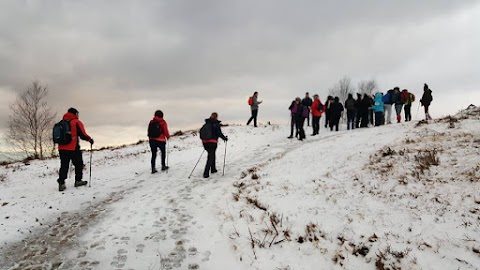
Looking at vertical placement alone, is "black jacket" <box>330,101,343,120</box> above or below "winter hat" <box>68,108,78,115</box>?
above

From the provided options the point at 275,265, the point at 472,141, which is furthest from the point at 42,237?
the point at 472,141

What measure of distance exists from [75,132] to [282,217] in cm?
745

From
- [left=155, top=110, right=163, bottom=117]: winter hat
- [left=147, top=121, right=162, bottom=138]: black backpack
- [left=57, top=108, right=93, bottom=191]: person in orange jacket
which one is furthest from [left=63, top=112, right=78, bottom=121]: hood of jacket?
[left=155, top=110, right=163, bottom=117]: winter hat

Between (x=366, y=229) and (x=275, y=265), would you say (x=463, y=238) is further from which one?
(x=275, y=265)

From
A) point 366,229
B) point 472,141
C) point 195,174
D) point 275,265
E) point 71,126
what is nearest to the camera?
point 275,265

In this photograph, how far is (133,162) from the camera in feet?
56.4

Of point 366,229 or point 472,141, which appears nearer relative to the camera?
A: point 366,229

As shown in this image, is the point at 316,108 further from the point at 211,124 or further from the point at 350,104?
the point at 211,124

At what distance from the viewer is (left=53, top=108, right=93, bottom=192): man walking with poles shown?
10547 mm

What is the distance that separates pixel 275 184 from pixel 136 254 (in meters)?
4.50

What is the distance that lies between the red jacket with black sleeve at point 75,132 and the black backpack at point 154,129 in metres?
2.66

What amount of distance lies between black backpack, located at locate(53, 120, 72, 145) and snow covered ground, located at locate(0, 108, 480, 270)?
1.63m

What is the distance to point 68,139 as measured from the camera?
1062cm

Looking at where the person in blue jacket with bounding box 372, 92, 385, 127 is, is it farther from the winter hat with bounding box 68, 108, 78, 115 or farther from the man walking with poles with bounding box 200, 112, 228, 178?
the winter hat with bounding box 68, 108, 78, 115
